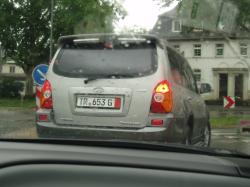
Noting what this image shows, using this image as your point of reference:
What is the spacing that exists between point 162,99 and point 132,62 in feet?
1.41

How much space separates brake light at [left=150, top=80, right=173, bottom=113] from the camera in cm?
486

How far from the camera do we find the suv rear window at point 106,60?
4.43 meters

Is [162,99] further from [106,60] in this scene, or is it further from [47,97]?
[47,97]

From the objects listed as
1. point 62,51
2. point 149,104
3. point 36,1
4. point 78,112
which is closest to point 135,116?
point 149,104

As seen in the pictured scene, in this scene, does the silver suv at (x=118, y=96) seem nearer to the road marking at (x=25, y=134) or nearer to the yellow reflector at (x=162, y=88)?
the yellow reflector at (x=162, y=88)

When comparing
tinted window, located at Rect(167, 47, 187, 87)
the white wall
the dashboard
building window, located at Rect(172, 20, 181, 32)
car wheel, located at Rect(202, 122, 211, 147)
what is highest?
building window, located at Rect(172, 20, 181, 32)

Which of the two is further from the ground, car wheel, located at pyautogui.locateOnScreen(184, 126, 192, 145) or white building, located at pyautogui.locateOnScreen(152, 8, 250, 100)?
white building, located at pyautogui.locateOnScreen(152, 8, 250, 100)

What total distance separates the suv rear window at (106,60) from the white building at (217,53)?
122cm

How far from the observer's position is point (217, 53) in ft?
9.76

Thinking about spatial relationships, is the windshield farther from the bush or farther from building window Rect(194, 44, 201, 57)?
the bush

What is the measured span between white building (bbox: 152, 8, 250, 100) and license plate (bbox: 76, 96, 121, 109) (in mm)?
1637

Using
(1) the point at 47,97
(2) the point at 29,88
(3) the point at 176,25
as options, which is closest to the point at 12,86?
(2) the point at 29,88

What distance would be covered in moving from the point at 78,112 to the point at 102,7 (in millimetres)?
2445

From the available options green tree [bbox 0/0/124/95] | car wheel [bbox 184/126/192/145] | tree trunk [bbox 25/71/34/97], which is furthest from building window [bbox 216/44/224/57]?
tree trunk [bbox 25/71/34/97]
